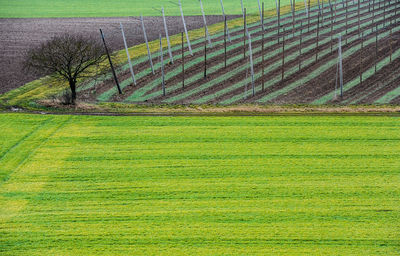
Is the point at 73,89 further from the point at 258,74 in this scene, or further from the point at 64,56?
the point at 258,74

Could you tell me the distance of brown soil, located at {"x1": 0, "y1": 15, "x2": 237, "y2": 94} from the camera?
201ft

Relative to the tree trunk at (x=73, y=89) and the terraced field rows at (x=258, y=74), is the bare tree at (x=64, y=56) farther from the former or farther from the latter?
the terraced field rows at (x=258, y=74)

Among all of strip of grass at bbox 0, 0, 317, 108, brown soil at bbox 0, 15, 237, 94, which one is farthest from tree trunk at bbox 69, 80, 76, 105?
brown soil at bbox 0, 15, 237, 94

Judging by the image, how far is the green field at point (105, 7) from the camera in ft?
277

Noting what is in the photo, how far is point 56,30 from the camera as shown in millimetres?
73625

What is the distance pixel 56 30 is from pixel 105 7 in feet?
59.1

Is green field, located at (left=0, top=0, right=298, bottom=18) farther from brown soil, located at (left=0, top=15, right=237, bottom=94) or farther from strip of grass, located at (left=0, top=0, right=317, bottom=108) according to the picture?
strip of grass, located at (left=0, top=0, right=317, bottom=108)

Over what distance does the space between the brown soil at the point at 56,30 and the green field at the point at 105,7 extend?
13.0 feet

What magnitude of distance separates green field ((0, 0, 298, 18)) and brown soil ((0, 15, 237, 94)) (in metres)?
3.97

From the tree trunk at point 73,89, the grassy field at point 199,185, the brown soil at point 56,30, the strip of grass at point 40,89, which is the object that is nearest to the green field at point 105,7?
the brown soil at point 56,30

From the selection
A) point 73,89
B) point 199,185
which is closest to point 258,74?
point 73,89

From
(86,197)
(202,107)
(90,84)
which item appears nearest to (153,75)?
(90,84)

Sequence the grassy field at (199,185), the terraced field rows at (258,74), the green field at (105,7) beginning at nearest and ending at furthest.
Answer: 1. the grassy field at (199,185)
2. the terraced field rows at (258,74)
3. the green field at (105,7)

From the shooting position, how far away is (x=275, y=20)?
74375 millimetres
